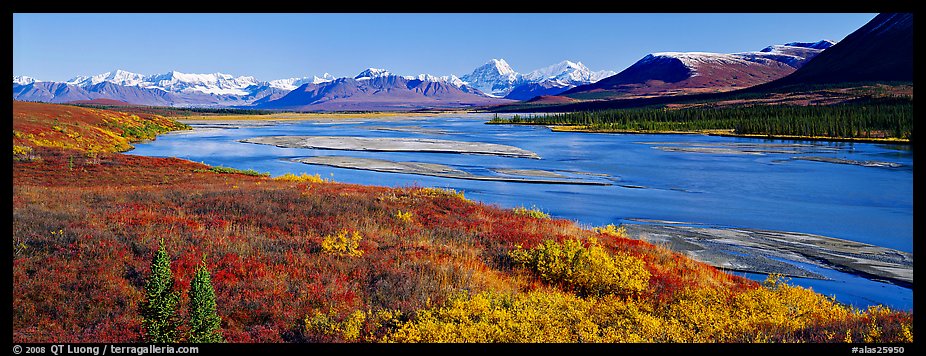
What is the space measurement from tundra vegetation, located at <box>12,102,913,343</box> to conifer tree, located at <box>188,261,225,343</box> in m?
0.04

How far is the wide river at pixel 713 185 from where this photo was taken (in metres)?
23.1

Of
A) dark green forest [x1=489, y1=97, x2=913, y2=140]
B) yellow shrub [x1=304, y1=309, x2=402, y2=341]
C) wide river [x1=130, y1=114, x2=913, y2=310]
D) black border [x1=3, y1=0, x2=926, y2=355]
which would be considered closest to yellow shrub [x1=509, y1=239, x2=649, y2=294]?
yellow shrub [x1=304, y1=309, x2=402, y2=341]

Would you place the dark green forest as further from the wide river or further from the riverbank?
the riverbank

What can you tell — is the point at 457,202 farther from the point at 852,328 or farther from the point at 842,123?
the point at 842,123

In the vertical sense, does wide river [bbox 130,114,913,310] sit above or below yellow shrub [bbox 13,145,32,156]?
below

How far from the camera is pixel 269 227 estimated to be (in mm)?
15219

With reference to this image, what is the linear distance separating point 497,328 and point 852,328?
18.2 ft

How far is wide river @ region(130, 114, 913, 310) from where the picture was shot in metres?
23.1

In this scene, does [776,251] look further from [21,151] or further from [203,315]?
[21,151]

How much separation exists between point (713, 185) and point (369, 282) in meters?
31.0

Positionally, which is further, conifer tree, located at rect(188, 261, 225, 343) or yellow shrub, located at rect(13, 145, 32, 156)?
yellow shrub, located at rect(13, 145, 32, 156)

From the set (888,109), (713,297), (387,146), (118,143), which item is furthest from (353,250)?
(888,109)
